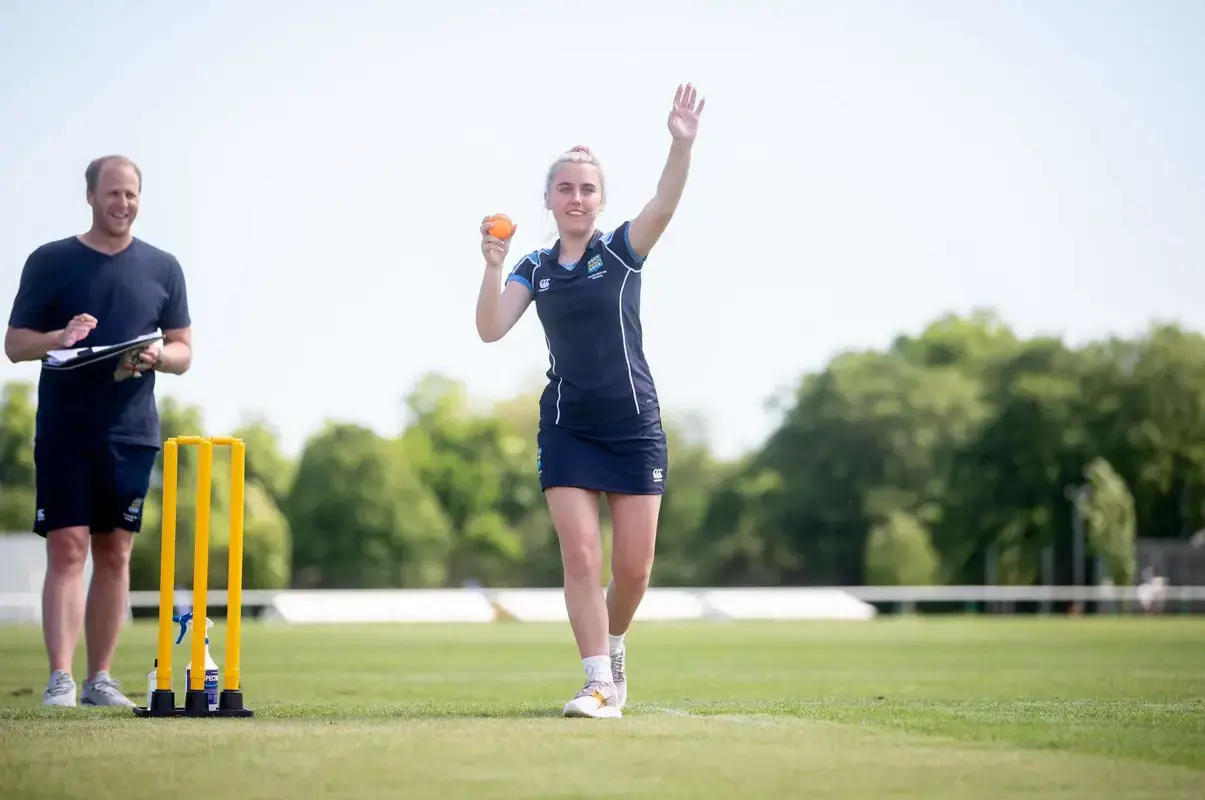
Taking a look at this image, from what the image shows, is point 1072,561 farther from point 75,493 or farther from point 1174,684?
point 75,493

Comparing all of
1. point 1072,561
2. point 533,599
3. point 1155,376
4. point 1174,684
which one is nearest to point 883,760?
point 1174,684

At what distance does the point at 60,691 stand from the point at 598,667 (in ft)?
8.07

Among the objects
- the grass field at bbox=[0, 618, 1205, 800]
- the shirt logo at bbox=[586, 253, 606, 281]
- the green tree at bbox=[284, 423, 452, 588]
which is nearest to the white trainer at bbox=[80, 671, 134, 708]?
the grass field at bbox=[0, 618, 1205, 800]

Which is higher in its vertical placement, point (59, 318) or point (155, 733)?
point (59, 318)

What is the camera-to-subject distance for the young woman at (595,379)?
6188 millimetres

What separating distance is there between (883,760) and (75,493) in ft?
13.2

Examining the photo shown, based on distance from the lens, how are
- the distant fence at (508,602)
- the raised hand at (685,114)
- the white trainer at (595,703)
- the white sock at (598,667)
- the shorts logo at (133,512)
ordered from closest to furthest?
the white trainer at (595,703)
the white sock at (598,667)
the raised hand at (685,114)
the shorts logo at (133,512)
the distant fence at (508,602)

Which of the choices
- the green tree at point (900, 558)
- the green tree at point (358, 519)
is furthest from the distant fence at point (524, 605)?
the green tree at point (358, 519)

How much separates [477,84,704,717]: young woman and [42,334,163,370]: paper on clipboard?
59.7 inches

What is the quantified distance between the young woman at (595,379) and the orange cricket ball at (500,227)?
0.03 m

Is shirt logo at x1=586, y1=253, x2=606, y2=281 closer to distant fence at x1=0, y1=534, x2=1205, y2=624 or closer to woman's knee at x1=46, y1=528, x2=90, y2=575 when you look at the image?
woman's knee at x1=46, y1=528, x2=90, y2=575

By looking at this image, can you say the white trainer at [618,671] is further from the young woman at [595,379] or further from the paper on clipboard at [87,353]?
the paper on clipboard at [87,353]

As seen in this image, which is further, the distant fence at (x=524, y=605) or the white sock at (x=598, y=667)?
the distant fence at (x=524, y=605)

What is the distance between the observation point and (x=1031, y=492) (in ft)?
195
